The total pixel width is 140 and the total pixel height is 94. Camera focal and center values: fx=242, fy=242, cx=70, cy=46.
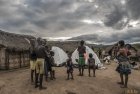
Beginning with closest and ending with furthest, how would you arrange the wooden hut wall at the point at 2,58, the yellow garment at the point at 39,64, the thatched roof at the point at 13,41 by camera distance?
the yellow garment at the point at 39,64 → the wooden hut wall at the point at 2,58 → the thatched roof at the point at 13,41

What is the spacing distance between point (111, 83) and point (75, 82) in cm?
220

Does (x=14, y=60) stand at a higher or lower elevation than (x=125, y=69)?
higher

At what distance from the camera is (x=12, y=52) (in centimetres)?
2111

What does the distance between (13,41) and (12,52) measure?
2.39 meters

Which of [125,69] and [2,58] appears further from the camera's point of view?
[2,58]

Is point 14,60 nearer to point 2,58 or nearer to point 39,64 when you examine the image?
point 2,58

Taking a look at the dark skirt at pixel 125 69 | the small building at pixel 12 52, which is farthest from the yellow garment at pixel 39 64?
the small building at pixel 12 52

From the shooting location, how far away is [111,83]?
13758 millimetres

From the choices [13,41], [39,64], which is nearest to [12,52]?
[13,41]

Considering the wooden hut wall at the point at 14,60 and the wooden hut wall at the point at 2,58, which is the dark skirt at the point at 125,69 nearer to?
the wooden hut wall at the point at 2,58

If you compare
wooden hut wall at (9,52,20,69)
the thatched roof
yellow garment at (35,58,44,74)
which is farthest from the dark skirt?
wooden hut wall at (9,52,20,69)

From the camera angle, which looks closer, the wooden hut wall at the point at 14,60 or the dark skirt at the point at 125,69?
the dark skirt at the point at 125,69

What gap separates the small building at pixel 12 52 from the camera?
20.0 metres

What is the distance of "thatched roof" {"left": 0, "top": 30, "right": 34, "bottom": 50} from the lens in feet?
Result: 67.3
